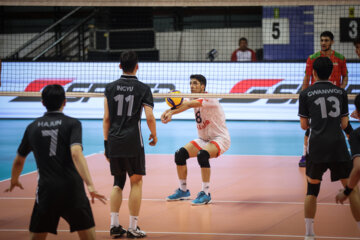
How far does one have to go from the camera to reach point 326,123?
540cm

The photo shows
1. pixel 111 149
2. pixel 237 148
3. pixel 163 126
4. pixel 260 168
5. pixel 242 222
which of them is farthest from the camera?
pixel 163 126

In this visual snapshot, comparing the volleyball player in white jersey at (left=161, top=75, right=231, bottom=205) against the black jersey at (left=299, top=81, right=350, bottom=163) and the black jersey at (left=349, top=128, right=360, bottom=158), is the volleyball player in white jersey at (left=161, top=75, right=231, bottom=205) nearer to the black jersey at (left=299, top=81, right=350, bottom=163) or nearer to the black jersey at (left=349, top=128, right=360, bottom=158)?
the black jersey at (left=299, top=81, right=350, bottom=163)

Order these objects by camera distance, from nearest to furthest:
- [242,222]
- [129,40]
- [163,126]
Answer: [242,222] → [163,126] → [129,40]

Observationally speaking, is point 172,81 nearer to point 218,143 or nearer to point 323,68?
point 218,143

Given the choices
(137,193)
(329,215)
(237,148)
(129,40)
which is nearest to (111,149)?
(137,193)

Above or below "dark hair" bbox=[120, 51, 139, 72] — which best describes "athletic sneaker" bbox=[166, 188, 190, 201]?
below

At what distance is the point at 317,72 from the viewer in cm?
549

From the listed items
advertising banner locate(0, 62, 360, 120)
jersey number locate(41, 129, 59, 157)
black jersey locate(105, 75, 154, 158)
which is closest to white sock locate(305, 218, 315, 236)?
black jersey locate(105, 75, 154, 158)

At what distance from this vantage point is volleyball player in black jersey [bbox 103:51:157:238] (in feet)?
19.4

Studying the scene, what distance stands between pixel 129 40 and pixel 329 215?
13088 mm

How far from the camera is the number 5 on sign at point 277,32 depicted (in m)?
19.8

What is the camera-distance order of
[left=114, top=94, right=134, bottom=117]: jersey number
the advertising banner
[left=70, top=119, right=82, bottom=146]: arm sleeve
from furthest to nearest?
the advertising banner < [left=114, top=94, right=134, bottom=117]: jersey number < [left=70, top=119, right=82, bottom=146]: arm sleeve

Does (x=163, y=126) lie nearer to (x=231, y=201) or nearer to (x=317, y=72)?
(x=231, y=201)

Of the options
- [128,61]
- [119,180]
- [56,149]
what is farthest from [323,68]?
[56,149]
